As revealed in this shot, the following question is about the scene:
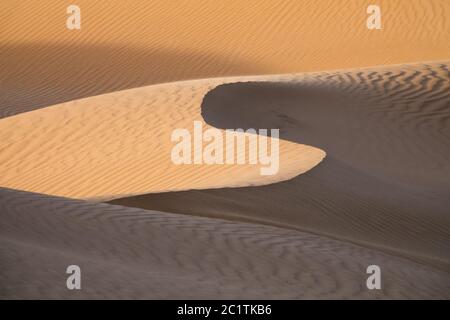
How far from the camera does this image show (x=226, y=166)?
10.7 metres

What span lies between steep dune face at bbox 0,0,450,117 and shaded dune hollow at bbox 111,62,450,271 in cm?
768

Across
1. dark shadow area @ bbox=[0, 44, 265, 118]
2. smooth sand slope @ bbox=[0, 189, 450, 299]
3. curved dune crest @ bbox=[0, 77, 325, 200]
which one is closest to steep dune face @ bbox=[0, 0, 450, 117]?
dark shadow area @ bbox=[0, 44, 265, 118]

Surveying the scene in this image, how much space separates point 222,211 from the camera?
8.57 m

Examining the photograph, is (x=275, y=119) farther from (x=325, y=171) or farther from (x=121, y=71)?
(x=121, y=71)

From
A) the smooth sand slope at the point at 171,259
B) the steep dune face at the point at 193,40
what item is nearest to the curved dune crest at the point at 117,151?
the smooth sand slope at the point at 171,259

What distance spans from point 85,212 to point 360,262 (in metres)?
2.62

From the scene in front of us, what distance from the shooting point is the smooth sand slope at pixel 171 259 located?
529 centimetres

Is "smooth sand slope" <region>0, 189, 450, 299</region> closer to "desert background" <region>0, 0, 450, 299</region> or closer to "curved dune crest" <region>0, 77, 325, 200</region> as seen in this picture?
"desert background" <region>0, 0, 450, 299</region>

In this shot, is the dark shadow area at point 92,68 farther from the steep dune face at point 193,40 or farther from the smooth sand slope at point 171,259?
the smooth sand slope at point 171,259

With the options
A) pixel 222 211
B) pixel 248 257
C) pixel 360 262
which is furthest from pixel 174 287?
pixel 222 211

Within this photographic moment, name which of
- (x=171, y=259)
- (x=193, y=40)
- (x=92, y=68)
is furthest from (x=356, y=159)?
(x=193, y=40)

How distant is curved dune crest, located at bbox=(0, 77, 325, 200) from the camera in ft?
34.2

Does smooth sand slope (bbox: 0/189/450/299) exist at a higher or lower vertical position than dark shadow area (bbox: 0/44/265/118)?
lower

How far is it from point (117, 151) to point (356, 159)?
11.9 ft
